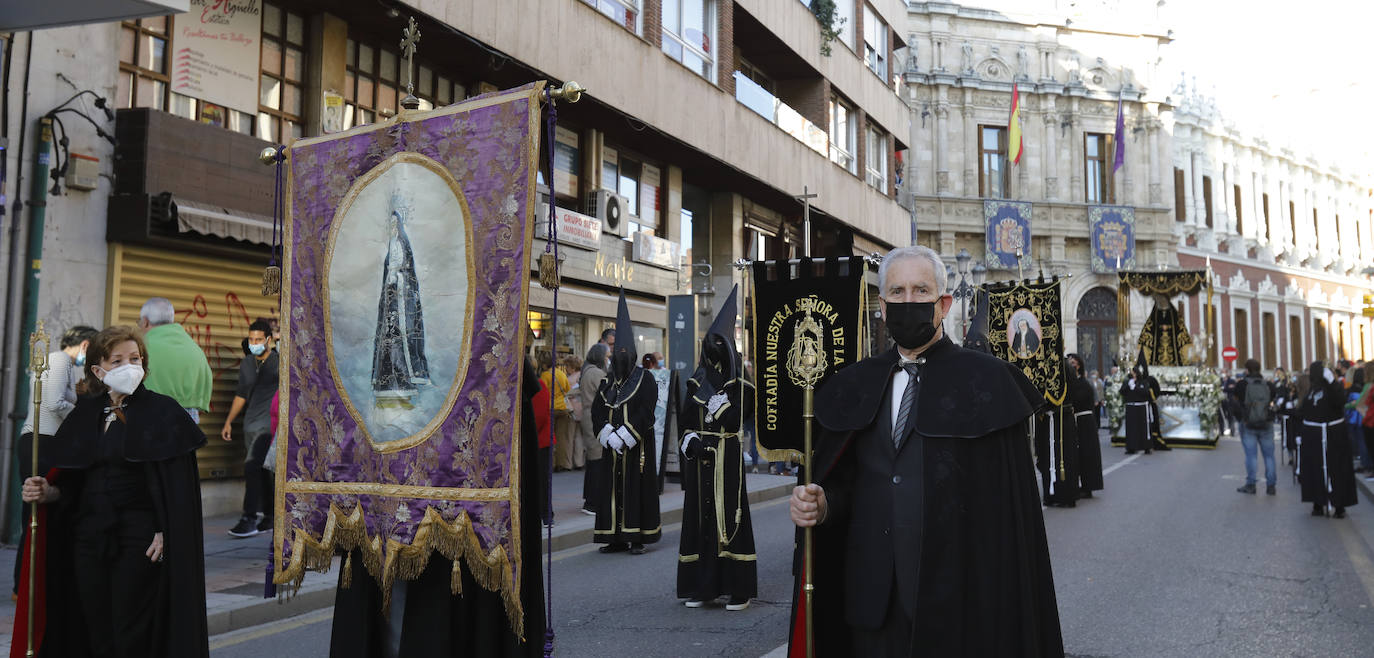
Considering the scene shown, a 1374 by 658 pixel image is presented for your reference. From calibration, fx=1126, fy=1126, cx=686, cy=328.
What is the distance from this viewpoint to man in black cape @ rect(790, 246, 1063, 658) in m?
3.36

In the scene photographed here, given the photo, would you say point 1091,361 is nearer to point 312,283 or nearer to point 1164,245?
point 1164,245

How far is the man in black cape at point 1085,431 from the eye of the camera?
1527 cm

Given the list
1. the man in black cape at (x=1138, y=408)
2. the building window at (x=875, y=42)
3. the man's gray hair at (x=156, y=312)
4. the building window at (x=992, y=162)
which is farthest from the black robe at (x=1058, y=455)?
the building window at (x=992, y=162)

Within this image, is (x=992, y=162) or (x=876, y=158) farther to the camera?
(x=992, y=162)

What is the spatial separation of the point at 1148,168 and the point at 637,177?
119 ft

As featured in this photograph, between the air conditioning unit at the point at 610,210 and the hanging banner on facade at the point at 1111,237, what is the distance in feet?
111

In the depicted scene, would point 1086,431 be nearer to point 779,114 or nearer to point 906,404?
point 779,114

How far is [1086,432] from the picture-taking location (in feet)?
50.3

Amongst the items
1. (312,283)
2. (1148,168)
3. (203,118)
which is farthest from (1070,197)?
(312,283)

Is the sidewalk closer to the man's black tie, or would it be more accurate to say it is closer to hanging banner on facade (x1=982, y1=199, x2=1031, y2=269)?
the man's black tie

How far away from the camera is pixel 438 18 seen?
14.2 metres

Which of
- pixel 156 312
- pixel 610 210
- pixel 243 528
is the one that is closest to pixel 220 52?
pixel 243 528

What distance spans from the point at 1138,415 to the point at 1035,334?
39.5ft

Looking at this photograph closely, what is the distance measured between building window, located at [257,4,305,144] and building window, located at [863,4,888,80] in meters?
18.7
